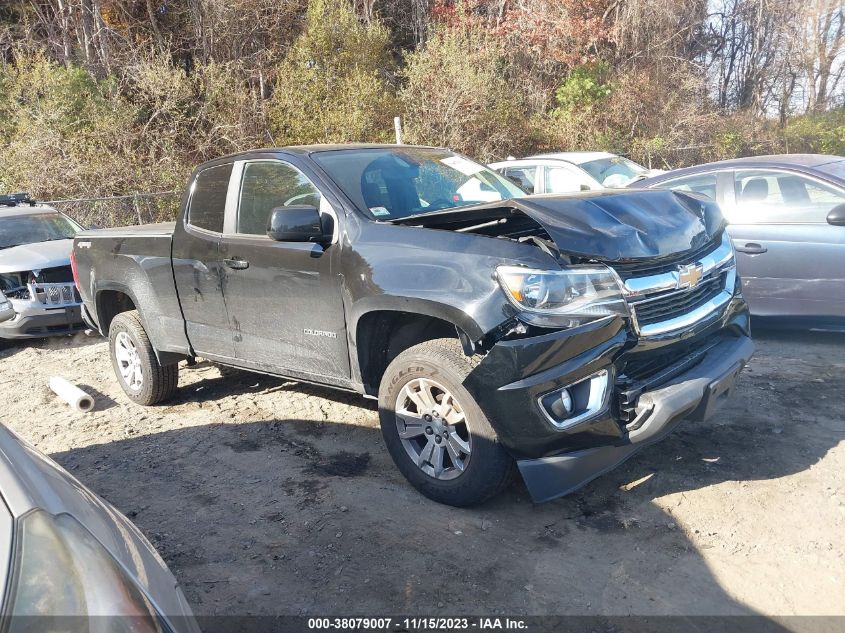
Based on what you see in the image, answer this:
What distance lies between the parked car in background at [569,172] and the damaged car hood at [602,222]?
6.42 metres

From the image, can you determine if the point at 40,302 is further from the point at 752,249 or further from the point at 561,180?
the point at 752,249

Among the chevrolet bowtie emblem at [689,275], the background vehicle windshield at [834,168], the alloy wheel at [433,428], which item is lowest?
the alloy wheel at [433,428]

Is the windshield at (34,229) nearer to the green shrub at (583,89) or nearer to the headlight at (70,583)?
the headlight at (70,583)

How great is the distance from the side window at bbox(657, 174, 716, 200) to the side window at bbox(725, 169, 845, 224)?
0.21 metres

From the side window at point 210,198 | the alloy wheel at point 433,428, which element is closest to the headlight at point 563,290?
the alloy wheel at point 433,428

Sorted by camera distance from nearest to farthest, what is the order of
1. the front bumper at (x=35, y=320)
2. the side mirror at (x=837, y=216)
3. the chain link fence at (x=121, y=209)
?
1. the side mirror at (x=837, y=216)
2. the front bumper at (x=35, y=320)
3. the chain link fence at (x=121, y=209)

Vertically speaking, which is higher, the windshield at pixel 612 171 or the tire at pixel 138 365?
the windshield at pixel 612 171

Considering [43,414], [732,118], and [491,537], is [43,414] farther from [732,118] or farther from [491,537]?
[732,118]

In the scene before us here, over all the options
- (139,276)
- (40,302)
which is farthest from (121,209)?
(139,276)

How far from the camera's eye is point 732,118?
23.9 metres

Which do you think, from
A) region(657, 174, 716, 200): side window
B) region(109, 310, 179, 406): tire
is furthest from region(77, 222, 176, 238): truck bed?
region(657, 174, 716, 200): side window

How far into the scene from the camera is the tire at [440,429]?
3.53 metres

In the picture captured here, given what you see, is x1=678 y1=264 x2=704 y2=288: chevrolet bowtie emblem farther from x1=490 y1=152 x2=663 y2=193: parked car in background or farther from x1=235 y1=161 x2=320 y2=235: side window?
x1=490 y1=152 x2=663 y2=193: parked car in background

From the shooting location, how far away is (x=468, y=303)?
343 cm
